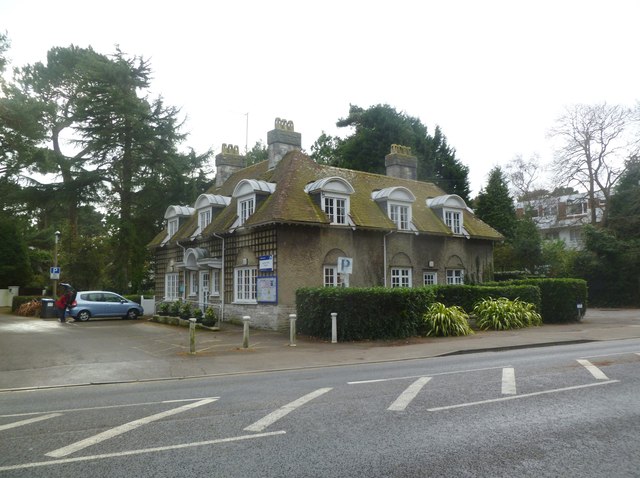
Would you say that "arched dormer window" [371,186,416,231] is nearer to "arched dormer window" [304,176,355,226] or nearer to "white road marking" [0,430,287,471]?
"arched dormer window" [304,176,355,226]

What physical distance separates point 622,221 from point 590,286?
5.50 meters

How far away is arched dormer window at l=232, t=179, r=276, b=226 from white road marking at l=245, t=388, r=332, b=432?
15.2 m

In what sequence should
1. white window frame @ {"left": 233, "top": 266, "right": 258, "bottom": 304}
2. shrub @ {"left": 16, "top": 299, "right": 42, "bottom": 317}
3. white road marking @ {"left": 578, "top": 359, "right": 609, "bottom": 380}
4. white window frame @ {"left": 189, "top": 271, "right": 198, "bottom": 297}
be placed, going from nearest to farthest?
white road marking @ {"left": 578, "top": 359, "right": 609, "bottom": 380}, white window frame @ {"left": 233, "top": 266, "right": 258, "bottom": 304}, white window frame @ {"left": 189, "top": 271, "right": 198, "bottom": 297}, shrub @ {"left": 16, "top": 299, "right": 42, "bottom": 317}

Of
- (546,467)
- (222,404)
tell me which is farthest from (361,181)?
(546,467)

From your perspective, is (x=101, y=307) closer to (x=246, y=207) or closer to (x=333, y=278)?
(x=246, y=207)

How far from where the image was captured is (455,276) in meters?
28.0

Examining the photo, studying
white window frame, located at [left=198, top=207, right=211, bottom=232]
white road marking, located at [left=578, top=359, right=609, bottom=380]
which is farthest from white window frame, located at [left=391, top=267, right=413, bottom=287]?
white road marking, located at [left=578, top=359, right=609, bottom=380]

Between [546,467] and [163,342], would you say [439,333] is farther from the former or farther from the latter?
[546,467]

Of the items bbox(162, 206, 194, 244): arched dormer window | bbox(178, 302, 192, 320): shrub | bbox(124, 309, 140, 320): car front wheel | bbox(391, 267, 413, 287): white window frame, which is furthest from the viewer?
bbox(162, 206, 194, 244): arched dormer window

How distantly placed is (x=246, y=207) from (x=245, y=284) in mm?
3504

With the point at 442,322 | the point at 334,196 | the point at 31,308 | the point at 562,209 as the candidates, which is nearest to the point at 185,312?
the point at 334,196

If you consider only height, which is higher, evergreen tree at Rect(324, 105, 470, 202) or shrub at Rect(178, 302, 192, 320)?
evergreen tree at Rect(324, 105, 470, 202)

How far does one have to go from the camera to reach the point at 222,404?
7941mm

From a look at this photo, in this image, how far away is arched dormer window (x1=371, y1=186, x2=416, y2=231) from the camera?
25447mm
